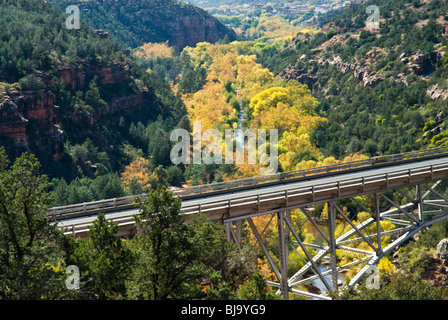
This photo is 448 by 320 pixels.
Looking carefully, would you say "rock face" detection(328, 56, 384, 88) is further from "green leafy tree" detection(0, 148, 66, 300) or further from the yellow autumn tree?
"green leafy tree" detection(0, 148, 66, 300)

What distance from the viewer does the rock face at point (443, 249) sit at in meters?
54.0

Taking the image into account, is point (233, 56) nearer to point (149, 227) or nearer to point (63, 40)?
point (63, 40)

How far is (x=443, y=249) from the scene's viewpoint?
2141 inches

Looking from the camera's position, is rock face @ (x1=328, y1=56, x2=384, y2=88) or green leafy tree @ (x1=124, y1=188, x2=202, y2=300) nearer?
green leafy tree @ (x1=124, y1=188, x2=202, y2=300)

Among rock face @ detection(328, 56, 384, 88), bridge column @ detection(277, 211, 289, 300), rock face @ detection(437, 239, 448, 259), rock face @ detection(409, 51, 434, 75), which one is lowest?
rock face @ detection(437, 239, 448, 259)

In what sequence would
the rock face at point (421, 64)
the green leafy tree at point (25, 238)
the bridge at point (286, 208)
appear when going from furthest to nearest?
the rock face at point (421, 64)
the bridge at point (286, 208)
the green leafy tree at point (25, 238)

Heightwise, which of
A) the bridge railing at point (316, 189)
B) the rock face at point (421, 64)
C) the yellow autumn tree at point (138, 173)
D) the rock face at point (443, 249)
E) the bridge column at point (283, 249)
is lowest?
the yellow autumn tree at point (138, 173)

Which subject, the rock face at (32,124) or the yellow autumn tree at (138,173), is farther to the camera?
the yellow autumn tree at (138,173)

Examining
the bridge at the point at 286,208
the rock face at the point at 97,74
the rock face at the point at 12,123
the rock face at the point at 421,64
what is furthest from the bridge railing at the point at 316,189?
the rock face at the point at 97,74

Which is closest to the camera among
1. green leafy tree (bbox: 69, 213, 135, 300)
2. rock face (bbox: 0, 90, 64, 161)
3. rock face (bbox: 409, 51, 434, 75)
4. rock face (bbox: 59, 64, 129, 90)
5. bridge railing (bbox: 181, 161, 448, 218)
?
green leafy tree (bbox: 69, 213, 135, 300)

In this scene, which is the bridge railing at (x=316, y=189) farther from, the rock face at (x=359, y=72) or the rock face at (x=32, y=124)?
the rock face at (x=359, y=72)

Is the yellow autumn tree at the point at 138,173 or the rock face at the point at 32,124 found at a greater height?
the rock face at the point at 32,124

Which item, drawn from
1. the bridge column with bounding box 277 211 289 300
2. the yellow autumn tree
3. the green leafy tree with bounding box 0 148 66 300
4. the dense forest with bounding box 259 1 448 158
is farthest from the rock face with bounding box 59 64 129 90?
the green leafy tree with bounding box 0 148 66 300

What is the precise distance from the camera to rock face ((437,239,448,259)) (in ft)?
177
